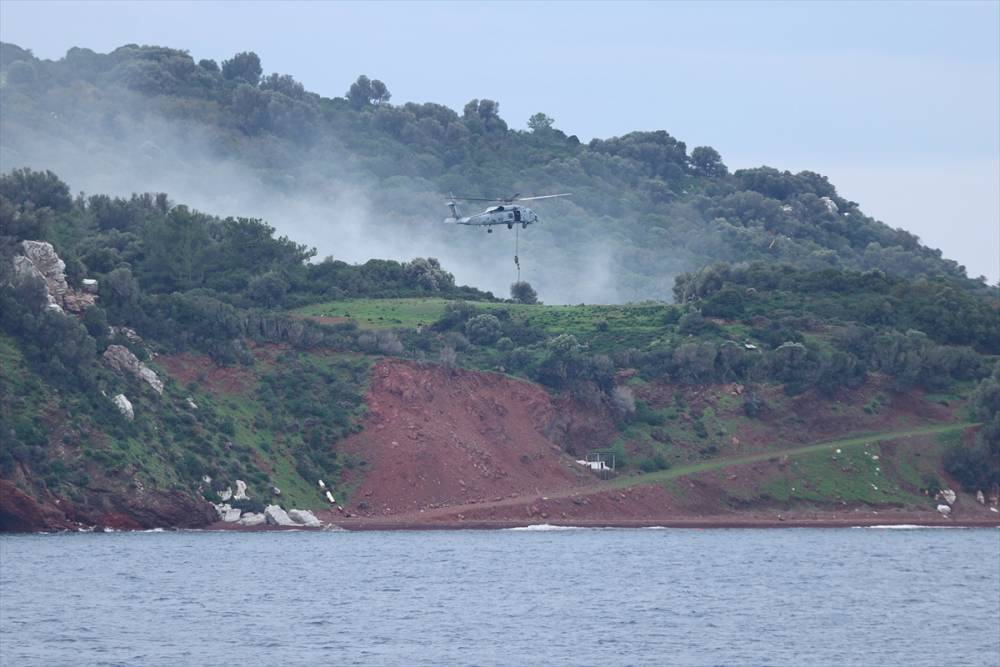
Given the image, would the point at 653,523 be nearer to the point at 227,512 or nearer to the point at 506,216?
the point at 506,216

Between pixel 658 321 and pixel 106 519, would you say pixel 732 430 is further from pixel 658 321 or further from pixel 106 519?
pixel 106 519

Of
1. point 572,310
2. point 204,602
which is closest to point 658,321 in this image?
point 572,310

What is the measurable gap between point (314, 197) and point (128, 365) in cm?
10154

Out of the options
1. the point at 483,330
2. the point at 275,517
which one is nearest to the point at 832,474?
the point at 483,330

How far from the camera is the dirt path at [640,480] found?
84188mm

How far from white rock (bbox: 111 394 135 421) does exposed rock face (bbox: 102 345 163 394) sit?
3868 millimetres

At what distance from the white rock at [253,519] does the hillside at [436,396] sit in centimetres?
15

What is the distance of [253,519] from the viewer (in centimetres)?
8144

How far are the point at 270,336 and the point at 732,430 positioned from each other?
26625mm

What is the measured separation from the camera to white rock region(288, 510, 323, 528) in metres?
81.8

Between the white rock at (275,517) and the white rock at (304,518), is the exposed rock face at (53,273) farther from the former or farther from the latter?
the white rock at (304,518)

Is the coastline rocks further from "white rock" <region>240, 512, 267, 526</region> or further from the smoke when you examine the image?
the smoke

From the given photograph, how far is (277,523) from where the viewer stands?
267ft

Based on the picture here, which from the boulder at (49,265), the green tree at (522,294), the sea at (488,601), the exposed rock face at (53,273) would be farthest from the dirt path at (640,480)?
the green tree at (522,294)
